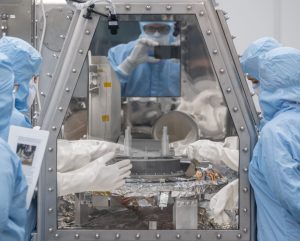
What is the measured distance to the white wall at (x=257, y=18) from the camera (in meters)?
1.97

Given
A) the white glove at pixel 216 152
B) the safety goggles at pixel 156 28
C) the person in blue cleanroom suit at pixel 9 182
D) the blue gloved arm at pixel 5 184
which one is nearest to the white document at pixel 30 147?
the person in blue cleanroom suit at pixel 9 182

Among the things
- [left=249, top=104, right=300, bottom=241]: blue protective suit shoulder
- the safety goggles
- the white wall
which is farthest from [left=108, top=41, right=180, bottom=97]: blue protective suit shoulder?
[left=249, top=104, right=300, bottom=241]: blue protective suit shoulder

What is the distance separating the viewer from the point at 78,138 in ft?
5.04

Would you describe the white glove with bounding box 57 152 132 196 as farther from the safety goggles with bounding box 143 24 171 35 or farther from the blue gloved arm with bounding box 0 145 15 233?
the safety goggles with bounding box 143 24 171 35

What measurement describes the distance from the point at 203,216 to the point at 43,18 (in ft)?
3.56

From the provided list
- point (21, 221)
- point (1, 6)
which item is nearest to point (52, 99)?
point (21, 221)

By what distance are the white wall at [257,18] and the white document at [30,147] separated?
Result: 3.02 feet

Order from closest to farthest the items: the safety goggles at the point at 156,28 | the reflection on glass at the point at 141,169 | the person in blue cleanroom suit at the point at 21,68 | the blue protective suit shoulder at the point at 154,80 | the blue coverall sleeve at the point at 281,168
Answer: the blue coverall sleeve at the point at 281,168 < the reflection on glass at the point at 141,169 < the person in blue cleanroom suit at the point at 21,68 < the safety goggles at the point at 156,28 < the blue protective suit shoulder at the point at 154,80

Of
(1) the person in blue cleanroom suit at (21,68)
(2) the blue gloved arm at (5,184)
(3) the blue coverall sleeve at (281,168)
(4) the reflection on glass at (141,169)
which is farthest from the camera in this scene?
(1) the person in blue cleanroom suit at (21,68)

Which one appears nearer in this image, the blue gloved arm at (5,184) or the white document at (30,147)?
the blue gloved arm at (5,184)

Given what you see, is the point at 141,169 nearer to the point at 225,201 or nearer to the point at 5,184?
the point at 225,201

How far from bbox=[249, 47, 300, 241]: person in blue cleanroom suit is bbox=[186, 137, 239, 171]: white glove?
7 centimetres

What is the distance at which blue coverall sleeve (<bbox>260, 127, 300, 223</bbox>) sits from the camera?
1.37m

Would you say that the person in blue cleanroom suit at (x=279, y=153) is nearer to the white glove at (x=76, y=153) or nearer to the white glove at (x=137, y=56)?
the white glove at (x=76, y=153)
